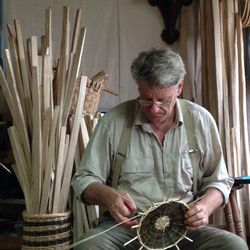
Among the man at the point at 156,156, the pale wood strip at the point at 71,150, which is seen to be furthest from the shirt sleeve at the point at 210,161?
the pale wood strip at the point at 71,150

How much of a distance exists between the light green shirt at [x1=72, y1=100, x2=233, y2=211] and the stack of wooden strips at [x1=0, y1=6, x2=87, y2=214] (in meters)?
0.39

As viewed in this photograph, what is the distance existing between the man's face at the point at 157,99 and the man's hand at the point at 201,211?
36cm

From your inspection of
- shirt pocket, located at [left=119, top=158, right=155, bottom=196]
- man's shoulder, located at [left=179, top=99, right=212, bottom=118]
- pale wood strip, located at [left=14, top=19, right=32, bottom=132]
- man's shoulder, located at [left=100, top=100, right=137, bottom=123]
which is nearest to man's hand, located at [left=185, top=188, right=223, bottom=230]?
shirt pocket, located at [left=119, top=158, right=155, bottom=196]

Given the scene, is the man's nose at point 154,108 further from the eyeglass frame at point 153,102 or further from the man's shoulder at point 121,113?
the man's shoulder at point 121,113

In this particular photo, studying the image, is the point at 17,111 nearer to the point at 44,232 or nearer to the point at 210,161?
the point at 44,232

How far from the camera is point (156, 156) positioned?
175 cm

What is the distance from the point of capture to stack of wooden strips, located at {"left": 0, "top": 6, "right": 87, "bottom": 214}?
6.81 ft

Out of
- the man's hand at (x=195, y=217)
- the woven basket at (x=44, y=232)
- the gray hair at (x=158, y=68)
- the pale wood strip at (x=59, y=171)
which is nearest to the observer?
the man's hand at (x=195, y=217)

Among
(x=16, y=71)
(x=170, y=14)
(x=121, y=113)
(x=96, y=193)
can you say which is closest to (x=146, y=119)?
(x=121, y=113)

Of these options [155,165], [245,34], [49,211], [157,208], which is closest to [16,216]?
[49,211]

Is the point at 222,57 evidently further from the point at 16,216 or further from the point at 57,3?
the point at 16,216

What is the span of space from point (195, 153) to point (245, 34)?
4.42ft

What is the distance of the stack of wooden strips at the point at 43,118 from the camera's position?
2076 millimetres

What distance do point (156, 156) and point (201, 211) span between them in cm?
32
